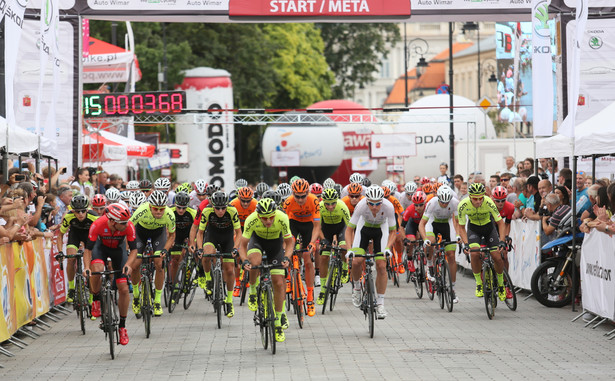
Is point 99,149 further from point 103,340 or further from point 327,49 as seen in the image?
point 327,49

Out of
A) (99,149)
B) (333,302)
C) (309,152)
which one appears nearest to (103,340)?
(333,302)

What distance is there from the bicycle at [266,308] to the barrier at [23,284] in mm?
2765

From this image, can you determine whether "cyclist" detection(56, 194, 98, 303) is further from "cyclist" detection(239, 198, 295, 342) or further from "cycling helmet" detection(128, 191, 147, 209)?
"cyclist" detection(239, 198, 295, 342)

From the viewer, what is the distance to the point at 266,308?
1255 centimetres

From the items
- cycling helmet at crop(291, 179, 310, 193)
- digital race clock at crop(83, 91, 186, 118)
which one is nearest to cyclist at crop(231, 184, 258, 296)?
cycling helmet at crop(291, 179, 310, 193)

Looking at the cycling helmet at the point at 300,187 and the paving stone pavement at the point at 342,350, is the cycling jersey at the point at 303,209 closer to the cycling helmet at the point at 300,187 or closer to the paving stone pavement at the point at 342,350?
the cycling helmet at the point at 300,187

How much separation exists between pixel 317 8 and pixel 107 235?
11.6 metres

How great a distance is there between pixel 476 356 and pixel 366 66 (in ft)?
211

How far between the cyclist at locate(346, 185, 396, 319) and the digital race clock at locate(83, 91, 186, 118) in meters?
14.0

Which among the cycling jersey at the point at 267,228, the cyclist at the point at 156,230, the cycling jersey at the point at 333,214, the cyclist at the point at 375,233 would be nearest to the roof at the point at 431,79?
the cycling jersey at the point at 333,214

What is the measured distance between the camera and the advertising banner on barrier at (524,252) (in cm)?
1852

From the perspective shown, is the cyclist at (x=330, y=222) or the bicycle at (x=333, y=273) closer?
the bicycle at (x=333, y=273)

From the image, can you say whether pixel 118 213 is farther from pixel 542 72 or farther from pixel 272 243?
pixel 542 72

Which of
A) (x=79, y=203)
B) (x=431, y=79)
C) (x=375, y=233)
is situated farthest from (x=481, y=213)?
(x=431, y=79)
